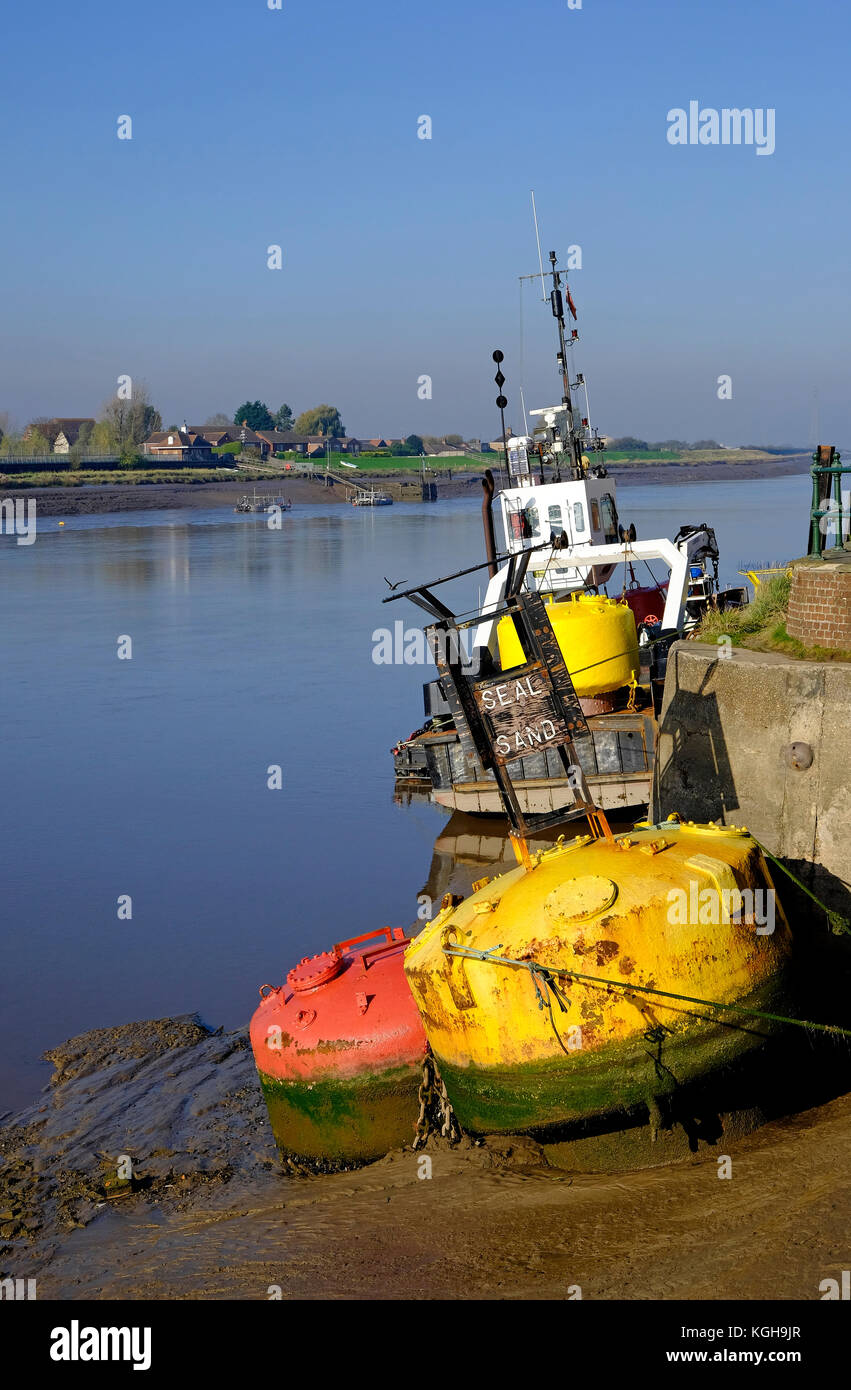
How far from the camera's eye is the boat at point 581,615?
17.8 m

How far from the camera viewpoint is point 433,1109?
895cm

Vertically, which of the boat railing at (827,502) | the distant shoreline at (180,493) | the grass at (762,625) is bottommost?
the grass at (762,625)

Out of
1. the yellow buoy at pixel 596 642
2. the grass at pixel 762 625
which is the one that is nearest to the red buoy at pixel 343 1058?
the grass at pixel 762 625

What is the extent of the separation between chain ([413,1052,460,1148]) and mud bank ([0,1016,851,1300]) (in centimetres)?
13

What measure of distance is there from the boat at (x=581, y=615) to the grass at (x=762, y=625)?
6.06ft

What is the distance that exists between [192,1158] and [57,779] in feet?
45.8

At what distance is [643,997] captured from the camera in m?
7.53

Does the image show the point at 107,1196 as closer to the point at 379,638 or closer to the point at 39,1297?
the point at 39,1297

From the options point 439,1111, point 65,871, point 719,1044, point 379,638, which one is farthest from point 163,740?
point 719,1044

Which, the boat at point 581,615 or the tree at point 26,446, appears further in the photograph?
the tree at point 26,446

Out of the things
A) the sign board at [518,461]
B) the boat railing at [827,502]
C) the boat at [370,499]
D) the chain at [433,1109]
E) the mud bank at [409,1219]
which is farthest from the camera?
the boat at [370,499]

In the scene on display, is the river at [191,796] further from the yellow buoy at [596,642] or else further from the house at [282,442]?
the house at [282,442]
